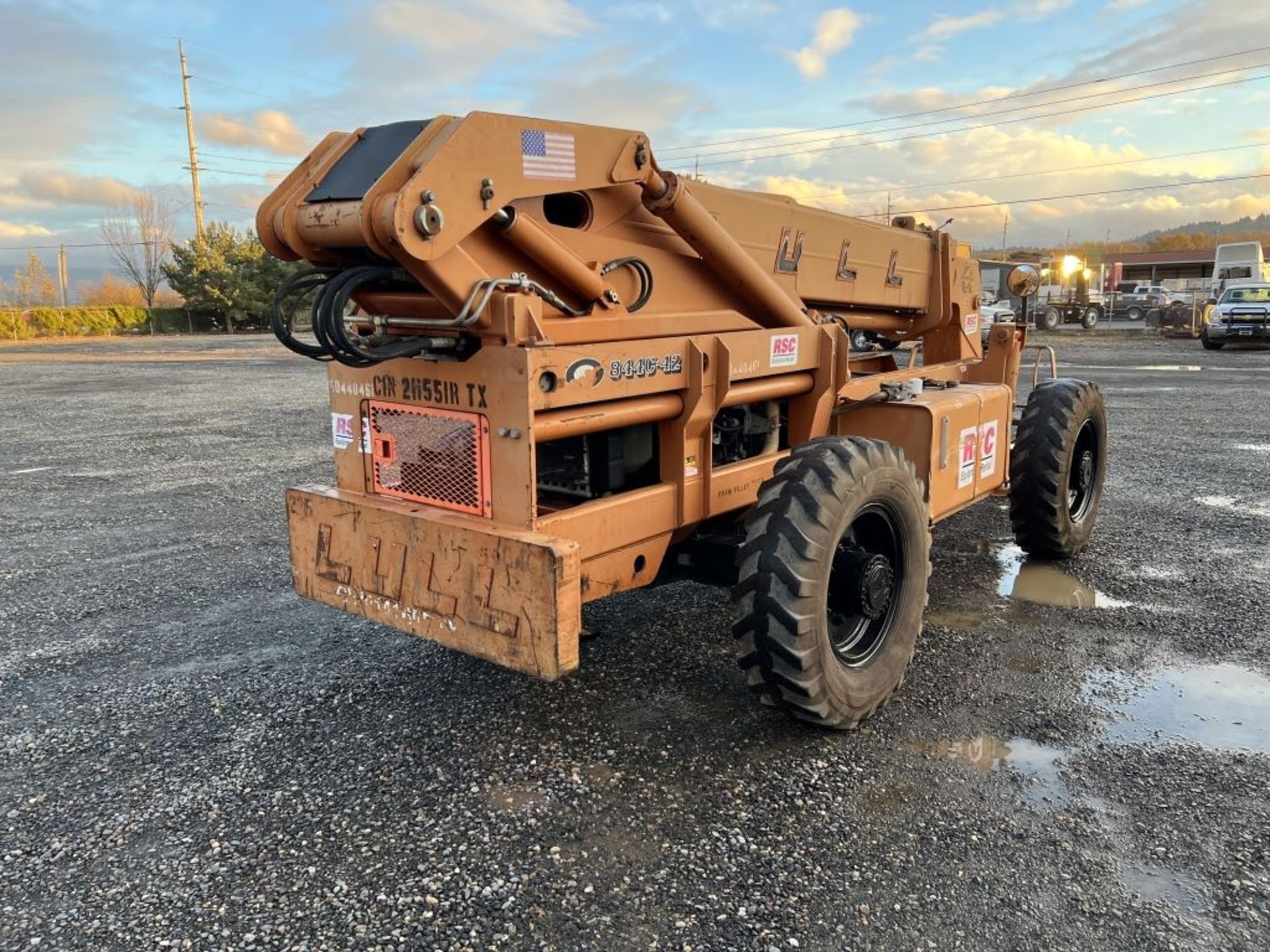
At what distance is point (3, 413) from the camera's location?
15523mm

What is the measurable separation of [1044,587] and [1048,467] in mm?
737

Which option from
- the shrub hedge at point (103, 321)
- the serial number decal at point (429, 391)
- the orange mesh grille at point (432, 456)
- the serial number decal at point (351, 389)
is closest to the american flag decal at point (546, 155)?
the serial number decal at point (429, 391)

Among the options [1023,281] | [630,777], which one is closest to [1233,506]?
[1023,281]

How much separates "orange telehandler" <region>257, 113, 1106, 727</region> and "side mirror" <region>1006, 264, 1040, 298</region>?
10.5 ft

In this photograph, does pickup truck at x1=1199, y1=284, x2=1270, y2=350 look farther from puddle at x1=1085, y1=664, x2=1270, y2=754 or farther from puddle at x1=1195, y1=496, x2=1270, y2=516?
puddle at x1=1085, y1=664, x2=1270, y2=754

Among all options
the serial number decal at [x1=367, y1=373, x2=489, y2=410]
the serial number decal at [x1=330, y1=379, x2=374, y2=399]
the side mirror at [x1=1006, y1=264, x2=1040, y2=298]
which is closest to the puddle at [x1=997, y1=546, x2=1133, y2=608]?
the side mirror at [x1=1006, y1=264, x2=1040, y2=298]

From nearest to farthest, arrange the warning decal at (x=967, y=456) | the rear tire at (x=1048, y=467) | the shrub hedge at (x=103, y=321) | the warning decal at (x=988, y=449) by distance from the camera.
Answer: the warning decal at (x=967, y=456) < the warning decal at (x=988, y=449) < the rear tire at (x=1048, y=467) < the shrub hedge at (x=103, y=321)

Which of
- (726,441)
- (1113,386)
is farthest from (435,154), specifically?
(1113,386)

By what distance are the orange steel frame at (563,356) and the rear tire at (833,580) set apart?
548 mm

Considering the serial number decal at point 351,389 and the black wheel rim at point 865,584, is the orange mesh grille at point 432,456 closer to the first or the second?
the serial number decal at point 351,389

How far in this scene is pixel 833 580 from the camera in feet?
13.0

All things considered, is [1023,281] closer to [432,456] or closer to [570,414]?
[570,414]

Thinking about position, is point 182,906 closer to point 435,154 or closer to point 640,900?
point 640,900

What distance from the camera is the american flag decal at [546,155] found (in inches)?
134
